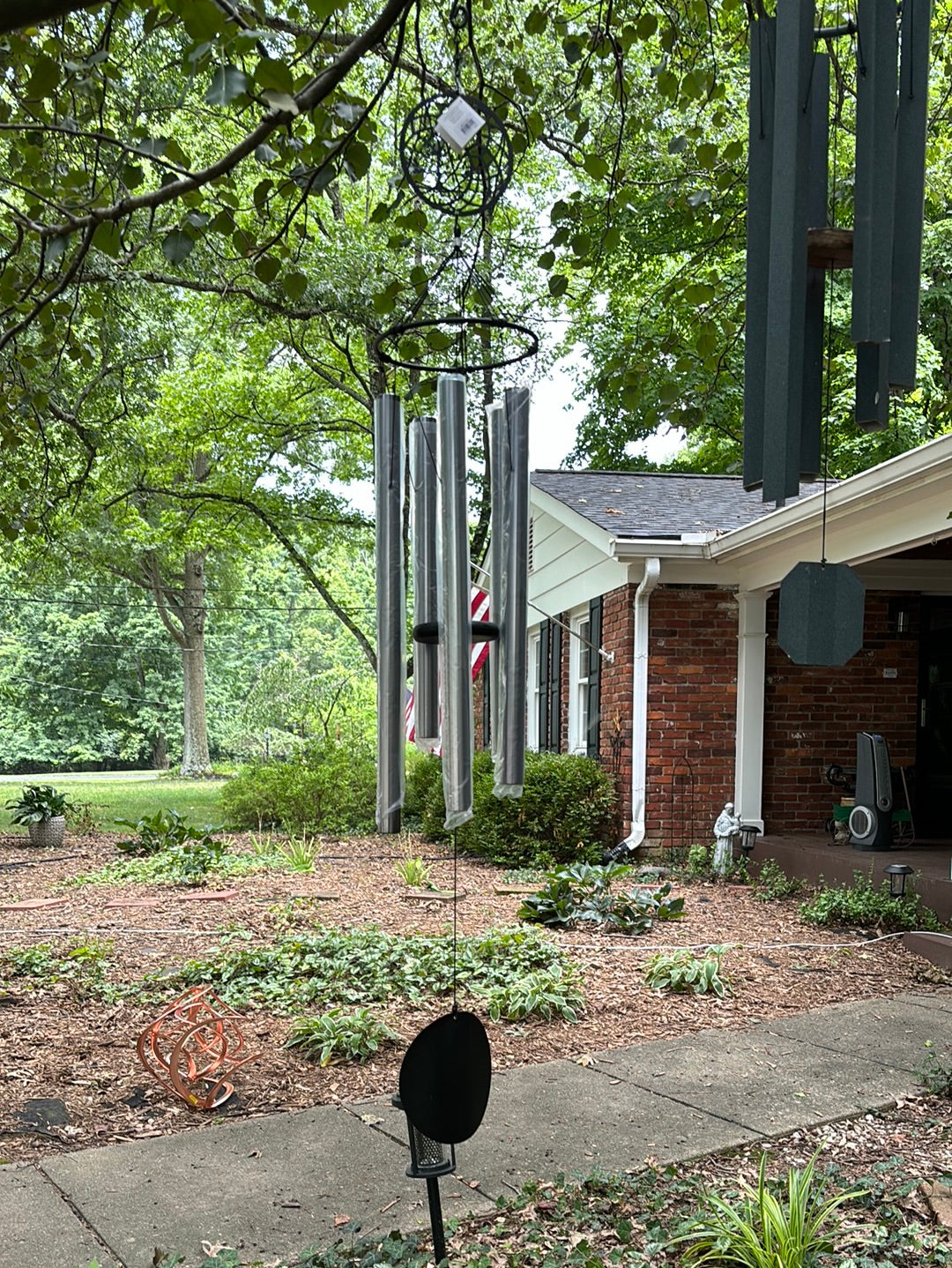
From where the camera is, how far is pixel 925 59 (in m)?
2.15

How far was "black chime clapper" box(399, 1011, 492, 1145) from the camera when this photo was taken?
2.44 meters

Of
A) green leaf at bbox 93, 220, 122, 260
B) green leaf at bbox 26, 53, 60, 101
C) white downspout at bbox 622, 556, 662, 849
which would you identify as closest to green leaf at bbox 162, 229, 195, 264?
green leaf at bbox 93, 220, 122, 260

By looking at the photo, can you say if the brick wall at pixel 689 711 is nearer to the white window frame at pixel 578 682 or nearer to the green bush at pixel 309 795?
the white window frame at pixel 578 682

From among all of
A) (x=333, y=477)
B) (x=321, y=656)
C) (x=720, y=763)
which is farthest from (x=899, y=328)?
(x=321, y=656)

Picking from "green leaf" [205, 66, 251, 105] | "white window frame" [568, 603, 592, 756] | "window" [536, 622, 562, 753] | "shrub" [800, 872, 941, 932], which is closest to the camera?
"green leaf" [205, 66, 251, 105]

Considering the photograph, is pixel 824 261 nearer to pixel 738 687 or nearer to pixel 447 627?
pixel 447 627

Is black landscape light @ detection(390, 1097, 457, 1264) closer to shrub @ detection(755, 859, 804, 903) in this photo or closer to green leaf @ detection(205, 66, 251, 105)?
green leaf @ detection(205, 66, 251, 105)

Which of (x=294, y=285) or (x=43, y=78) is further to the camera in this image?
(x=294, y=285)

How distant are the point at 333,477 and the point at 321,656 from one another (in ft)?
58.5

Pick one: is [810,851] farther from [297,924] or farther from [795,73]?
→ [795,73]

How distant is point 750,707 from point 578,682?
242 cm

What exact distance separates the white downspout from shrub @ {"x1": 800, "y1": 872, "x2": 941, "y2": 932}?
7.73ft

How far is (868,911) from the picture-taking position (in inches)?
291

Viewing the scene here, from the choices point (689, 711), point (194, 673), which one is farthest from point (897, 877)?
point (194, 673)
